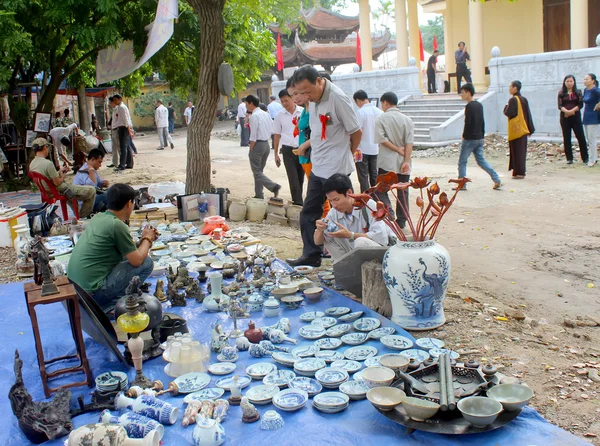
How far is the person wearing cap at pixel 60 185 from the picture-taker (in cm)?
816

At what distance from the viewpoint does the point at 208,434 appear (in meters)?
2.88

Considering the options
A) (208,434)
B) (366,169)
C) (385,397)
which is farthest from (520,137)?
(208,434)

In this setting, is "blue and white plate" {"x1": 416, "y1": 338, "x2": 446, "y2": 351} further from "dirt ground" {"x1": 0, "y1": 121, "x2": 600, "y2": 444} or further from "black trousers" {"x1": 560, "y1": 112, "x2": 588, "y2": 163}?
"black trousers" {"x1": 560, "y1": 112, "x2": 588, "y2": 163}

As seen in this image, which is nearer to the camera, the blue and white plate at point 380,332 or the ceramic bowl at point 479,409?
the ceramic bowl at point 479,409

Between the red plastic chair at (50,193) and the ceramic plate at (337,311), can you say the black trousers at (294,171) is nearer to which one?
the red plastic chair at (50,193)

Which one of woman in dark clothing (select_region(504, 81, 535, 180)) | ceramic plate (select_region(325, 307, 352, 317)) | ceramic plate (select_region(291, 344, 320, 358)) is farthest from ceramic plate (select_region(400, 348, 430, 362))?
woman in dark clothing (select_region(504, 81, 535, 180))

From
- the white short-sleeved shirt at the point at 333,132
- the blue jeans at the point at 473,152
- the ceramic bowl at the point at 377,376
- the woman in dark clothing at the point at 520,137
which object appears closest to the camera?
the ceramic bowl at the point at 377,376

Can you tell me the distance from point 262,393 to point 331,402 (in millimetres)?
423

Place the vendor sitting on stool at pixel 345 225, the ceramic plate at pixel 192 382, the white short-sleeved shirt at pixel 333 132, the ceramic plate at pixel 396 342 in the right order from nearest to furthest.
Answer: the ceramic plate at pixel 192 382 → the ceramic plate at pixel 396 342 → the vendor sitting on stool at pixel 345 225 → the white short-sleeved shirt at pixel 333 132

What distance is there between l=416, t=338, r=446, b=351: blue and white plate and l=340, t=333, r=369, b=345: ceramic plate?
1.19ft

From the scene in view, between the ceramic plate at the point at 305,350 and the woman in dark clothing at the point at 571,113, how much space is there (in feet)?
31.2

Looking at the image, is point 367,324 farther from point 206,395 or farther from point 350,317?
point 206,395

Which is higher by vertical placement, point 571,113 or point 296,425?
point 571,113

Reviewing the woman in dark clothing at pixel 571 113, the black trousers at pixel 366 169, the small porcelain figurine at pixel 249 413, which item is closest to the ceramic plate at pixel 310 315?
the small porcelain figurine at pixel 249 413
